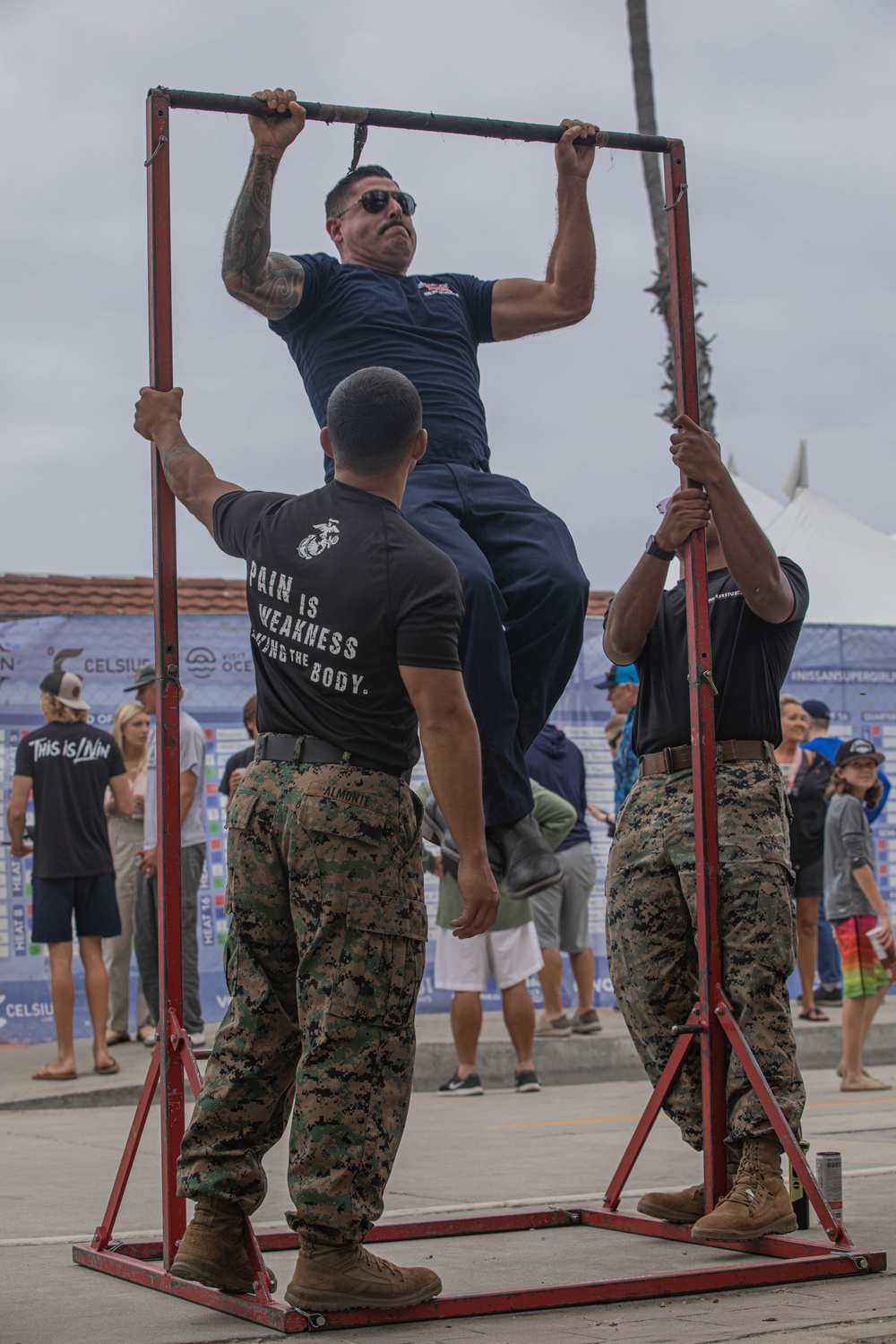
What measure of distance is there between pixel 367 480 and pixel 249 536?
13.6 inches

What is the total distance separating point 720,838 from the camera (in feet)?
16.3

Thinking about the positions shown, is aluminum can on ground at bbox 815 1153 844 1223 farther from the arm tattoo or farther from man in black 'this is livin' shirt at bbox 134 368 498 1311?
the arm tattoo

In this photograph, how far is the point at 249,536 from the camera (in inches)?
165

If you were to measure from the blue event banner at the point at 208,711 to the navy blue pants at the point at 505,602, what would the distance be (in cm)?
524

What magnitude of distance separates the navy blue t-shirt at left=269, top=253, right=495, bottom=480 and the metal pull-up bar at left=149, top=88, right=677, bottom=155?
41 centimetres

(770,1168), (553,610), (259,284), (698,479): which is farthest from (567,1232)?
(259,284)

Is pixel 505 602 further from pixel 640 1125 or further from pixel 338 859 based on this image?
pixel 640 1125

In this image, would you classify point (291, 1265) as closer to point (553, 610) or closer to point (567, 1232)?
point (567, 1232)

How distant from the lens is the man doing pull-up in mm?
4562

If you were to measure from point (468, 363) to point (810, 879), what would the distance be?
7363 mm

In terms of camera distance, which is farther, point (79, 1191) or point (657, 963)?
point (79, 1191)

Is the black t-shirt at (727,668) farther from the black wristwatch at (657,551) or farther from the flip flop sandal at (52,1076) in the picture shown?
the flip flop sandal at (52,1076)

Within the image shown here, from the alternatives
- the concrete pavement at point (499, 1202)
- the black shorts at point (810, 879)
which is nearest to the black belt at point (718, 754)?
the concrete pavement at point (499, 1202)

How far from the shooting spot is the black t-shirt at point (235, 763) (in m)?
9.60
